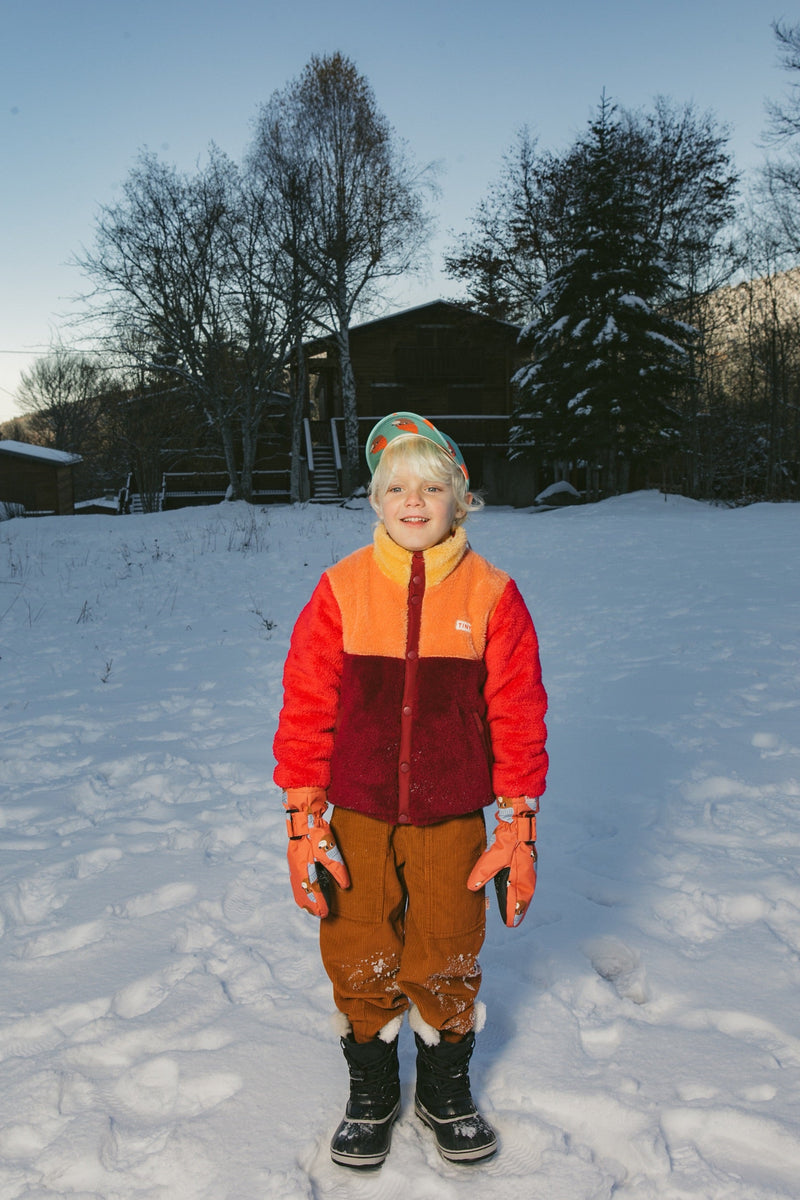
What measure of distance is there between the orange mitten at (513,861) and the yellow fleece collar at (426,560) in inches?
22.6

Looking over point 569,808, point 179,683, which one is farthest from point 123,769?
point 569,808

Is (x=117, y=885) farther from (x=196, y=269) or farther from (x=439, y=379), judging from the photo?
(x=439, y=379)

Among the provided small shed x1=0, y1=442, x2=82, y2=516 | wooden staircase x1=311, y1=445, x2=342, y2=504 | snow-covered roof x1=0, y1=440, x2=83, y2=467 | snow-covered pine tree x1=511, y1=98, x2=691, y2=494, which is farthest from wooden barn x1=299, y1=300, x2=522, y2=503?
small shed x1=0, y1=442, x2=82, y2=516

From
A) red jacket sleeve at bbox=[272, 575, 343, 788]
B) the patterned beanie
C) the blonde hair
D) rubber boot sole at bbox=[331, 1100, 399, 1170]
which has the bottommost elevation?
rubber boot sole at bbox=[331, 1100, 399, 1170]

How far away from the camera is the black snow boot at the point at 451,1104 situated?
178cm

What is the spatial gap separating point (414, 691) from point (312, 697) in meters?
0.26

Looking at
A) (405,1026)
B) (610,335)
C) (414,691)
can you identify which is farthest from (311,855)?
(610,335)

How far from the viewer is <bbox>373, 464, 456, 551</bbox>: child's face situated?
1913mm

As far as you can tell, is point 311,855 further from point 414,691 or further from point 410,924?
point 414,691

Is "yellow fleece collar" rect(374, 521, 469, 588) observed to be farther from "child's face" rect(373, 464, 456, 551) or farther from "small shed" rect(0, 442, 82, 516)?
"small shed" rect(0, 442, 82, 516)

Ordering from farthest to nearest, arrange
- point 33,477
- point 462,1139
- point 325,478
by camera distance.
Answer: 1. point 33,477
2. point 325,478
3. point 462,1139

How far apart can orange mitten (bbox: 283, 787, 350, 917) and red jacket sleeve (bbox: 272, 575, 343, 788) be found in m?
0.05

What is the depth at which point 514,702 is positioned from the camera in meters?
1.91

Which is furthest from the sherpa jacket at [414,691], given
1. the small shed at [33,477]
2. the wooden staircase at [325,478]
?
the small shed at [33,477]
